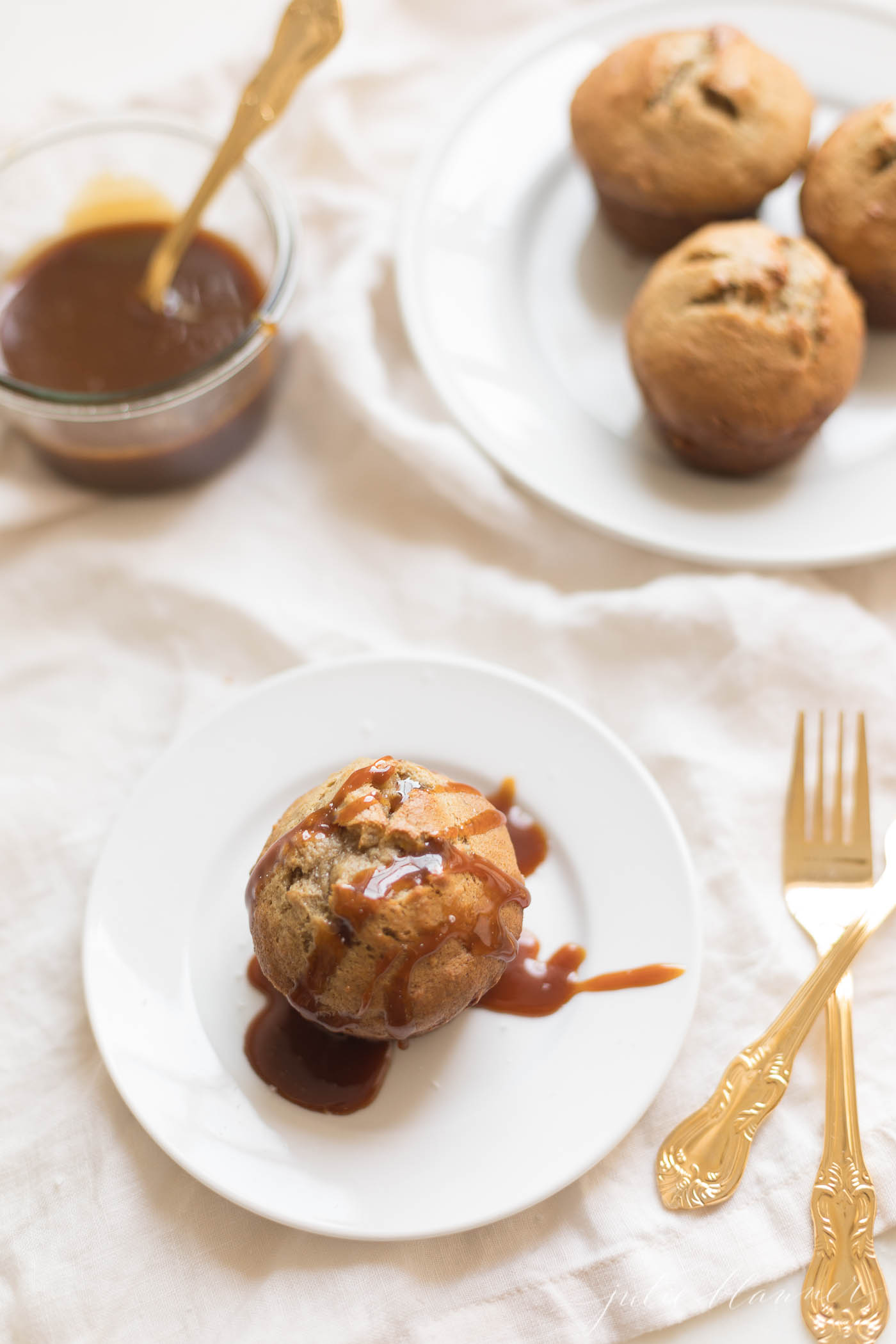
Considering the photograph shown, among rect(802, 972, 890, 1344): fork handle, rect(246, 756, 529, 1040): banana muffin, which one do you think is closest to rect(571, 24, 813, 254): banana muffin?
rect(246, 756, 529, 1040): banana muffin

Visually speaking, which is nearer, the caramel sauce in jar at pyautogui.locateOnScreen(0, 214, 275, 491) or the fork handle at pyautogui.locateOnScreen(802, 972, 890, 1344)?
the fork handle at pyautogui.locateOnScreen(802, 972, 890, 1344)

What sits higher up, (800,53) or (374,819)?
(800,53)

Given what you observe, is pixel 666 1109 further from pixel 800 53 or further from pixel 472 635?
pixel 800 53

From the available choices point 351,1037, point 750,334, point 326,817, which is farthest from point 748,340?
point 351,1037

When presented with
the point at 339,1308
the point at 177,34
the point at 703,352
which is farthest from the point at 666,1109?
the point at 177,34

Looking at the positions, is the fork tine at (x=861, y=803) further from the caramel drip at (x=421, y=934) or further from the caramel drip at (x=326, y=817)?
the caramel drip at (x=326, y=817)

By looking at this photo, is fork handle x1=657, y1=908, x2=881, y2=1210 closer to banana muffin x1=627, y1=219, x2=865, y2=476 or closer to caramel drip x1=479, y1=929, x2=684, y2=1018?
caramel drip x1=479, y1=929, x2=684, y2=1018
